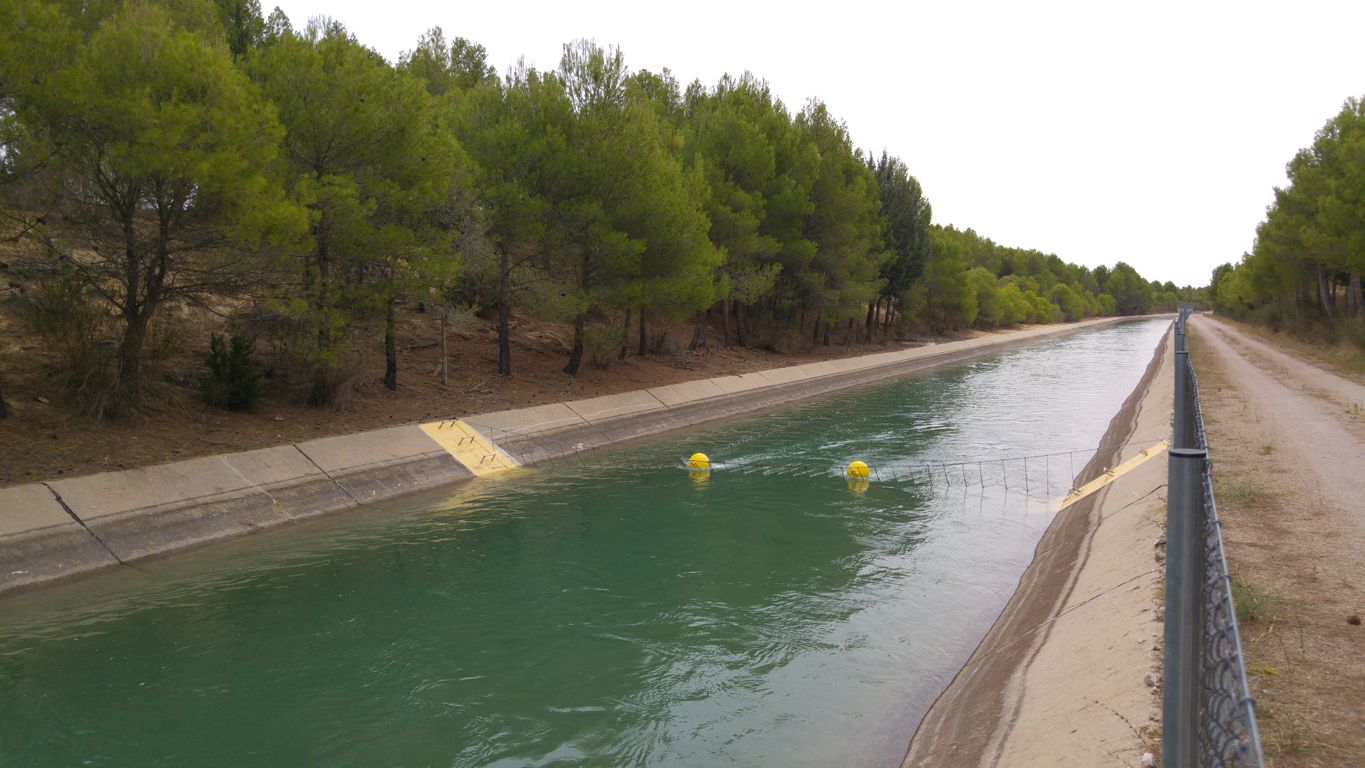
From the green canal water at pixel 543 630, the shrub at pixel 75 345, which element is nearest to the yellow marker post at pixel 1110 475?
the green canal water at pixel 543 630

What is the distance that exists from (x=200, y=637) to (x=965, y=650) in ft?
28.0

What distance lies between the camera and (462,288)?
27.8 metres

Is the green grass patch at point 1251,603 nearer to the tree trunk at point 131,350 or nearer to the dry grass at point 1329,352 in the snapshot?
the tree trunk at point 131,350

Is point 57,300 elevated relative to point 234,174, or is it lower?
lower

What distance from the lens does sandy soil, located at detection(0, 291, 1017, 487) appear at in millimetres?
14141

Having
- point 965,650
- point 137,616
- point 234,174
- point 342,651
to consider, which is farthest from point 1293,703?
point 234,174

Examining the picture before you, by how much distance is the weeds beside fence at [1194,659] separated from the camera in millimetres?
3031

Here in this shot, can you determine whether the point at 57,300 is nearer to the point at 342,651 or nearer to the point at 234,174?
the point at 234,174

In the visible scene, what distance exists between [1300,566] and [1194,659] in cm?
603

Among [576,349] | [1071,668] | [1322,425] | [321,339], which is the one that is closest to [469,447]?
[321,339]

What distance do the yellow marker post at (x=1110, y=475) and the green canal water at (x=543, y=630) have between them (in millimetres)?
653

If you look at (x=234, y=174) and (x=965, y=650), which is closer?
(x=965, y=650)

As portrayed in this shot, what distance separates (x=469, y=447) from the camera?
20.1 meters

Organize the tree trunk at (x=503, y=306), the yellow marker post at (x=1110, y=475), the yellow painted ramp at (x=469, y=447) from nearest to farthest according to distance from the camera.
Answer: the yellow marker post at (x=1110, y=475) → the yellow painted ramp at (x=469, y=447) → the tree trunk at (x=503, y=306)
